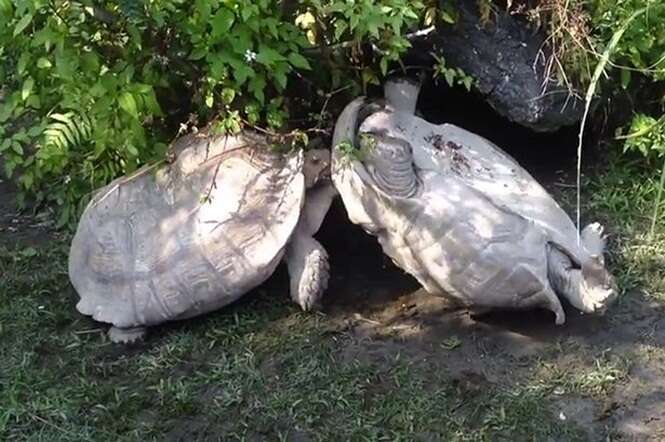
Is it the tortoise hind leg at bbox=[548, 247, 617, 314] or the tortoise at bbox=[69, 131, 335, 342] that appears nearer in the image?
the tortoise hind leg at bbox=[548, 247, 617, 314]

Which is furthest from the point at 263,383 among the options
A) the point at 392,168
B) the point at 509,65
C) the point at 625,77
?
the point at 625,77

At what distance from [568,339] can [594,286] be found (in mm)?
221

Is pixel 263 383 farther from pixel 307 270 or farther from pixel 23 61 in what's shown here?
pixel 23 61

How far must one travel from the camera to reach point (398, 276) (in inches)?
157

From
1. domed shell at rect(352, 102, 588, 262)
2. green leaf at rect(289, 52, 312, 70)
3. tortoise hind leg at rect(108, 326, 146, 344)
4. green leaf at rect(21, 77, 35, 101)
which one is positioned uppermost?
green leaf at rect(289, 52, 312, 70)

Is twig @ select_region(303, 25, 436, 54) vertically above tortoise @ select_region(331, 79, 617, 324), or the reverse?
twig @ select_region(303, 25, 436, 54)

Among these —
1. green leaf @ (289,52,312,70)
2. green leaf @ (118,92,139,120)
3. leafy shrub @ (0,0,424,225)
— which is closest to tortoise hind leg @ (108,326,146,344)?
leafy shrub @ (0,0,424,225)

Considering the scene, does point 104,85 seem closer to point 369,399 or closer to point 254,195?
point 254,195

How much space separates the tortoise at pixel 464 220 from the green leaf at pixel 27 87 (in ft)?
3.79

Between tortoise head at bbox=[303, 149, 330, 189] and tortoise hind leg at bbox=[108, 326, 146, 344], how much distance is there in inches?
31.8

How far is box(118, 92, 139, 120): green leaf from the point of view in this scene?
3.71 m

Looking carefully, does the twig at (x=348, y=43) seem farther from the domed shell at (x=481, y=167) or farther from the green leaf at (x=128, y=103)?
the green leaf at (x=128, y=103)

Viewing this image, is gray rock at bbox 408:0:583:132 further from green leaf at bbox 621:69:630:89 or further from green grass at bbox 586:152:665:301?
green grass at bbox 586:152:665:301

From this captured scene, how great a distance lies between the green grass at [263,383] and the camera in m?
3.29
